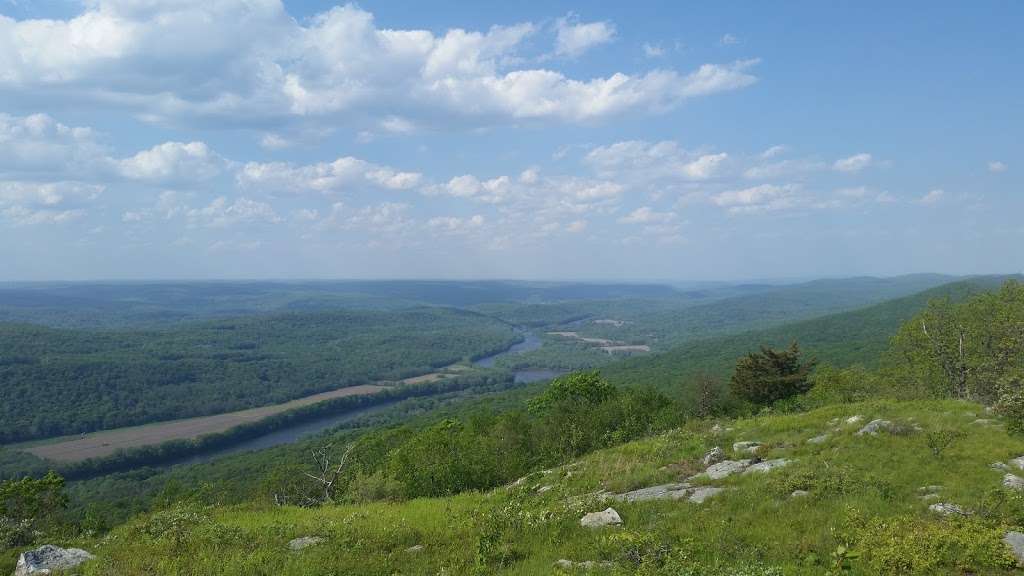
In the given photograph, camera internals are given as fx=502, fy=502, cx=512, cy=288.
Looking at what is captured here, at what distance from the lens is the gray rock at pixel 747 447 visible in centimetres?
1850

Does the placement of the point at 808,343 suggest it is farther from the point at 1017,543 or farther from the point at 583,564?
the point at 583,564

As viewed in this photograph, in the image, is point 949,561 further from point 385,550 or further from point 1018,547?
point 385,550

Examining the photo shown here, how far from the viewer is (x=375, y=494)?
22781 mm

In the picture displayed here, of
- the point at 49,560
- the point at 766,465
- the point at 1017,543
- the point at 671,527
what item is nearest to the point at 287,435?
the point at 49,560

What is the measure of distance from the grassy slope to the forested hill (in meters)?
94.3

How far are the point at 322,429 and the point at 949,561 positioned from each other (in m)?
146

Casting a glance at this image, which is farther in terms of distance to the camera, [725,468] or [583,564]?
[725,468]

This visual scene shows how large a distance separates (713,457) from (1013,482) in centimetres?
782

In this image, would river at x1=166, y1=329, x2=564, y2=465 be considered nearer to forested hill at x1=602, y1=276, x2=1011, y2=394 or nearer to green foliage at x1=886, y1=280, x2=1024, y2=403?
forested hill at x1=602, y1=276, x2=1011, y2=394

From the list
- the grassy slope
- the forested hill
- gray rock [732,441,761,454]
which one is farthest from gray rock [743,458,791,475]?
the forested hill

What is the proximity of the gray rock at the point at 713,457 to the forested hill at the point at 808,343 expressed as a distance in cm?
9094

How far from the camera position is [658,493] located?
1502cm

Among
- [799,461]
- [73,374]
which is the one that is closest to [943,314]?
[799,461]

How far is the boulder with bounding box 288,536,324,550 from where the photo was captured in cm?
1204
